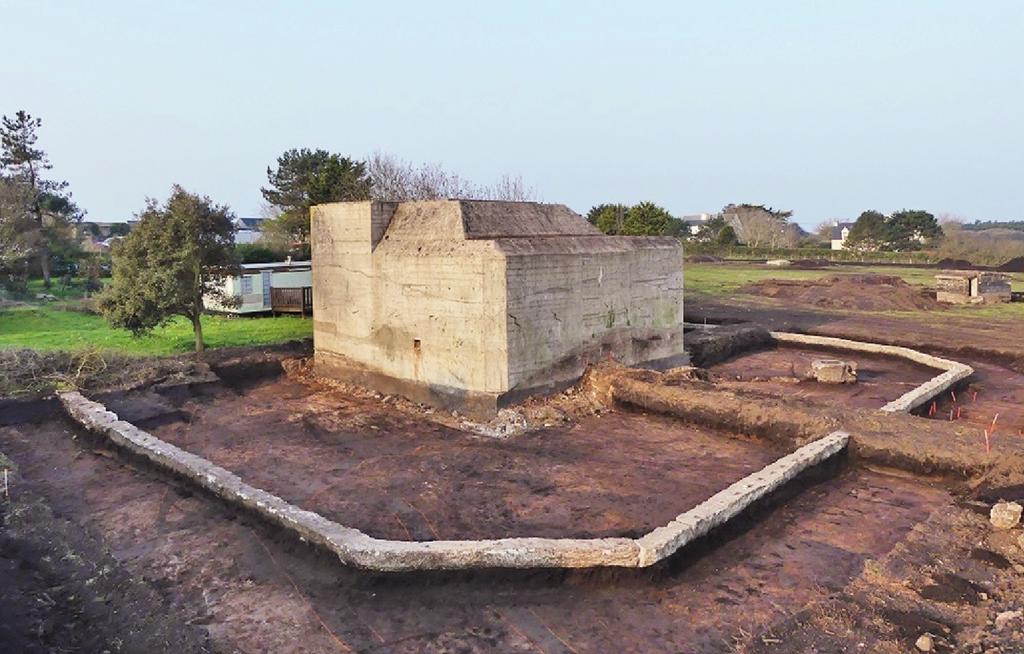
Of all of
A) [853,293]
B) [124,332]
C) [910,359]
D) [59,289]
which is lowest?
[910,359]

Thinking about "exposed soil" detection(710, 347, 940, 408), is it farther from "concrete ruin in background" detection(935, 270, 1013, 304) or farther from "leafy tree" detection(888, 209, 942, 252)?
"leafy tree" detection(888, 209, 942, 252)

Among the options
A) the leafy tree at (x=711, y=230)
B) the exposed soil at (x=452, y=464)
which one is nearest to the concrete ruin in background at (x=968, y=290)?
the exposed soil at (x=452, y=464)

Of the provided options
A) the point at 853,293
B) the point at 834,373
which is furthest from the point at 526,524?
the point at 853,293

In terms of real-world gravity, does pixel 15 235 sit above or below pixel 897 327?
above

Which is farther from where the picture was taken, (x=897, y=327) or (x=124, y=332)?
(x=897, y=327)

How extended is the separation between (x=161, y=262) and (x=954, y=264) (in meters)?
49.9

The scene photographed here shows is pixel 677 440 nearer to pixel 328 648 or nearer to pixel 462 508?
pixel 462 508

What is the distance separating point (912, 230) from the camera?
2458 inches

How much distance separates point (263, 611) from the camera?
19.3 ft

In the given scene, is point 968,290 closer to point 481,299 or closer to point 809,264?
point 809,264

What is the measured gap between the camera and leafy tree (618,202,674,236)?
37188 mm

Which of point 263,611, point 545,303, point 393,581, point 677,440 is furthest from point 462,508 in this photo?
point 545,303

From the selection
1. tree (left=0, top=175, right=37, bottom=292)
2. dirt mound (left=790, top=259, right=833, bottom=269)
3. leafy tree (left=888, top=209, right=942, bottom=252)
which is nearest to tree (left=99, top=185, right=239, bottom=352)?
tree (left=0, top=175, right=37, bottom=292)

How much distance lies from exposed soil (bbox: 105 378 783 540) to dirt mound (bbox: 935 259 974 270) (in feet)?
142
